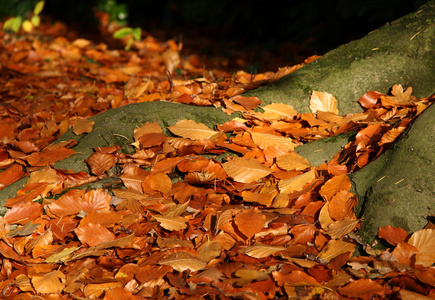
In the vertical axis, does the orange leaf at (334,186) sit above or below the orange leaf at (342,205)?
above

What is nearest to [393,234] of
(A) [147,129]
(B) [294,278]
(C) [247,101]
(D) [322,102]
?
(B) [294,278]

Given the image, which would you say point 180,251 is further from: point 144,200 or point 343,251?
point 343,251

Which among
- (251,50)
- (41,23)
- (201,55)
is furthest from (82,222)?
(41,23)

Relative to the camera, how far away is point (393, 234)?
5.07 feet

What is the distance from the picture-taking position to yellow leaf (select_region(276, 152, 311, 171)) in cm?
192

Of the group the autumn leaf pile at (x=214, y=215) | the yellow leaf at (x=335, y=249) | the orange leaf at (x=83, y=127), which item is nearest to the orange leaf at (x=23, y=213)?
the autumn leaf pile at (x=214, y=215)

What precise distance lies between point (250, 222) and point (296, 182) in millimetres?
328

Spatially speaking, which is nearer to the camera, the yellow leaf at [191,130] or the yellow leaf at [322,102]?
the yellow leaf at [191,130]

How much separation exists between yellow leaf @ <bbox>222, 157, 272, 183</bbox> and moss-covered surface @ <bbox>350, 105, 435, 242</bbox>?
412mm

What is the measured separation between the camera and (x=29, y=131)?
2586 mm

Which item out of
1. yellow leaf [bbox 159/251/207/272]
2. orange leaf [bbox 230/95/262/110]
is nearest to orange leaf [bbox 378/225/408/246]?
yellow leaf [bbox 159/251/207/272]

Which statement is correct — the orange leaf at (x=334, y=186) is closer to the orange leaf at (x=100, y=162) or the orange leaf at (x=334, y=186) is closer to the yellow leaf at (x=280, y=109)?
the yellow leaf at (x=280, y=109)

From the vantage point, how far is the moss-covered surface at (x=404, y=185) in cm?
157

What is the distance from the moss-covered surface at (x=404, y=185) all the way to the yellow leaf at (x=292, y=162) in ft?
0.85
